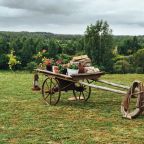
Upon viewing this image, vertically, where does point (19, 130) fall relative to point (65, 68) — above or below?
below

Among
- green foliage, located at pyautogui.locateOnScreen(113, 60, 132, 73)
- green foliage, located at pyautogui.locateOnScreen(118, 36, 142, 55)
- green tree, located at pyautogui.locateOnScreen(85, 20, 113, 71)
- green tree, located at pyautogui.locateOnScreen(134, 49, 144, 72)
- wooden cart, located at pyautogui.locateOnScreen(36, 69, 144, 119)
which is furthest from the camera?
green foliage, located at pyautogui.locateOnScreen(118, 36, 142, 55)

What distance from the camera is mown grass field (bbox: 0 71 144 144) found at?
752 centimetres

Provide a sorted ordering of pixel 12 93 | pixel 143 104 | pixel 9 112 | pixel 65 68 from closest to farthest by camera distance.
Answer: pixel 143 104
pixel 9 112
pixel 65 68
pixel 12 93

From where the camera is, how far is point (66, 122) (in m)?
9.02

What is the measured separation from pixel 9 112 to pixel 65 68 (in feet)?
7.27

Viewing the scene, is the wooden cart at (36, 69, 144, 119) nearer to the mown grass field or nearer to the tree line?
the mown grass field

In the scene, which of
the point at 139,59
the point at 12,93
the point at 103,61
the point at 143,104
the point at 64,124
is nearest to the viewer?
the point at 64,124

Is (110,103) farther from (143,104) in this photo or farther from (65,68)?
(143,104)

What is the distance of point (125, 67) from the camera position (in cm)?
5850

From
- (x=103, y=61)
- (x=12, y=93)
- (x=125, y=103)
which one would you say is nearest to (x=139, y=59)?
(x=103, y=61)

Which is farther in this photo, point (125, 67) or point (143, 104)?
point (125, 67)

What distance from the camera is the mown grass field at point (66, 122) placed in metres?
7.52

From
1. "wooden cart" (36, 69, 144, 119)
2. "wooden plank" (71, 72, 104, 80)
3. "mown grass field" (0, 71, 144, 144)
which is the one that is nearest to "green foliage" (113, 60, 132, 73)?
"mown grass field" (0, 71, 144, 144)

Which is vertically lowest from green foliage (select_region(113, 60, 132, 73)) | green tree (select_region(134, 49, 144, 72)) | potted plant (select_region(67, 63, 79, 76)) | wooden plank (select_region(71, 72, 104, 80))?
green foliage (select_region(113, 60, 132, 73))
